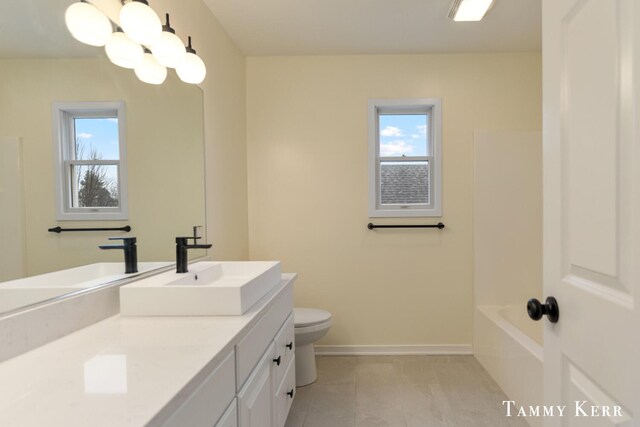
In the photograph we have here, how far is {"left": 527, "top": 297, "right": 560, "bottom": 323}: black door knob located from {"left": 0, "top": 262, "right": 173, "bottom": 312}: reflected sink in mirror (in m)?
1.36

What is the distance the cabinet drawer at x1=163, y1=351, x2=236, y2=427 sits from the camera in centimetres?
73

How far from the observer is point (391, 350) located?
2852 mm

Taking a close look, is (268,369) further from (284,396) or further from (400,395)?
(400,395)

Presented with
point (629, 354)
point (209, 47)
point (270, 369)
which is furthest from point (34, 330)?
point (209, 47)

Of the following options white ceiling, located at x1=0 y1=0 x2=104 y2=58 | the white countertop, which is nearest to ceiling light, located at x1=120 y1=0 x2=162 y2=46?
white ceiling, located at x1=0 y1=0 x2=104 y2=58

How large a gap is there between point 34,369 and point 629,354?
4.16ft

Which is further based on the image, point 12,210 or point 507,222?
point 507,222

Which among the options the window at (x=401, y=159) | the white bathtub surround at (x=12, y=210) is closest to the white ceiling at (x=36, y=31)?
the white bathtub surround at (x=12, y=210)

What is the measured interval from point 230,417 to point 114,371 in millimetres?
386

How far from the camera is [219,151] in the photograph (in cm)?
231

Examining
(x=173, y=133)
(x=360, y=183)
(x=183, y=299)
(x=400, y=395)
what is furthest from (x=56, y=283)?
(x=360, y=183)

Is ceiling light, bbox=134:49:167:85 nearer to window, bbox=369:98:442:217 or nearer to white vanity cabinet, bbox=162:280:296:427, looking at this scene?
white vanity cabinet, bbox=162:280:296:427

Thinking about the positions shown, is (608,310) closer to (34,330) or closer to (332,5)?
(34,330)

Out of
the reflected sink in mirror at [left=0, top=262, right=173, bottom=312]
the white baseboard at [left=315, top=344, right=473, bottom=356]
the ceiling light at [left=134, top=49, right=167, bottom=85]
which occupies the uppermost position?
the ceiling light at [left=134, top=49, right=167, bottom=85]
